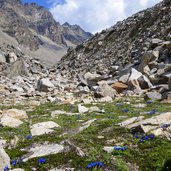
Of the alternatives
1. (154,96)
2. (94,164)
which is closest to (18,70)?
(154,96)

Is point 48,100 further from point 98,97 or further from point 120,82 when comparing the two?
point 120,82

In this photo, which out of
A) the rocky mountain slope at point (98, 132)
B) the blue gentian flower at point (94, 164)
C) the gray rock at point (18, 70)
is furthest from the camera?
the gray rock at point (18, 70)

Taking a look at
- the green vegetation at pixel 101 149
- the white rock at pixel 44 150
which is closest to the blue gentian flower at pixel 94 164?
the green vegetation at pixel 101 149

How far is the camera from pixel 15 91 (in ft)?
127

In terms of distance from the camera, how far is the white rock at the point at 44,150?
1111cm

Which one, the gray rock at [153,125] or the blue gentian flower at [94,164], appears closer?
the blue gentian flower at [94,164]

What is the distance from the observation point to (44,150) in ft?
37.9

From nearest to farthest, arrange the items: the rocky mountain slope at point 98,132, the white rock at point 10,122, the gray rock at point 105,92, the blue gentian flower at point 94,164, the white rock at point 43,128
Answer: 1. the blue gentian flower at point 94,164
2. the rocky mountain slope at point 98,132
3. the white rock at point 43,128
4. the white rock at point 10,122
5. the gray rock at point 105,92

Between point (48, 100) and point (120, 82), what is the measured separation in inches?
282

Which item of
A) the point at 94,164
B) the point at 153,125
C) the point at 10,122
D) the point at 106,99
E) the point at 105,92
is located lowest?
the point at 10,122

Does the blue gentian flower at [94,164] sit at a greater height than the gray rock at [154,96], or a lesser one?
lesser

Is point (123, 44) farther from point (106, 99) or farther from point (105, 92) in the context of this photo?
point (106, 99)

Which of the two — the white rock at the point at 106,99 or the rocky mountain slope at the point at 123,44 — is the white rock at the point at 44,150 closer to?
the white rock at the point at 106,99

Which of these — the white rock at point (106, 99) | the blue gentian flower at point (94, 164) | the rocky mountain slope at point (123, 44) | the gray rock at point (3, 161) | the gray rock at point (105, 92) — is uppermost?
the rocky mountain slope at point (123, 44)
